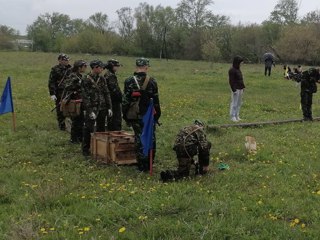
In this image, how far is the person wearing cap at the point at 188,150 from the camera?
27.7 feet

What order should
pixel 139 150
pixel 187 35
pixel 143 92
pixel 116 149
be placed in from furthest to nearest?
pixel 187 35 → pixel 116 149 → pixel 139 150 → pixel 143 92

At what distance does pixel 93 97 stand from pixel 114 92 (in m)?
1.47

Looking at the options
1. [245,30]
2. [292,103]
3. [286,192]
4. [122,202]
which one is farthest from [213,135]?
[245,30]

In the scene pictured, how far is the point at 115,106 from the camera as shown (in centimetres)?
1195

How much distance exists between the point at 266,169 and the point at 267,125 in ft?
18.4

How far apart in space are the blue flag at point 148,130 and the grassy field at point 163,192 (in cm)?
57

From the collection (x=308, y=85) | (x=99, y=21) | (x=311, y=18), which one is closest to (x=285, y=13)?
(x=311, y=18)

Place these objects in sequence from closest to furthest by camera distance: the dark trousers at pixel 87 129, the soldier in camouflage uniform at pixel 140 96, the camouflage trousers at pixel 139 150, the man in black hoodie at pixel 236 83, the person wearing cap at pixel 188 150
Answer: the person wearing cap at pixel 188 150 → the soldier in camouflage uniform at pixel 140 96 → the camouflage trousers at pixel 139 150 → the dark trousers at pixel 87 129 → the man in black hoodie at pixel 236 83

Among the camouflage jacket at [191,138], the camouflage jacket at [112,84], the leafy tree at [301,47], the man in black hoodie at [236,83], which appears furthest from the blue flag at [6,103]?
the leafy tree at [301,47]

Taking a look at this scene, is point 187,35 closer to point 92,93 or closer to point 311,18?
point 311,18

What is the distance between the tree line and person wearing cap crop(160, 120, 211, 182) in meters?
57.6

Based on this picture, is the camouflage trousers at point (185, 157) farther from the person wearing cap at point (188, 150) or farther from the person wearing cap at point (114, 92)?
the person wearing cap at point (114, 92)

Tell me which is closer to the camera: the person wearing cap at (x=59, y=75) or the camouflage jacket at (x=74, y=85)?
the camouflage jacket at (x=74, y=85)

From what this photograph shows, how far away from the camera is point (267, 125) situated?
14.6 m
